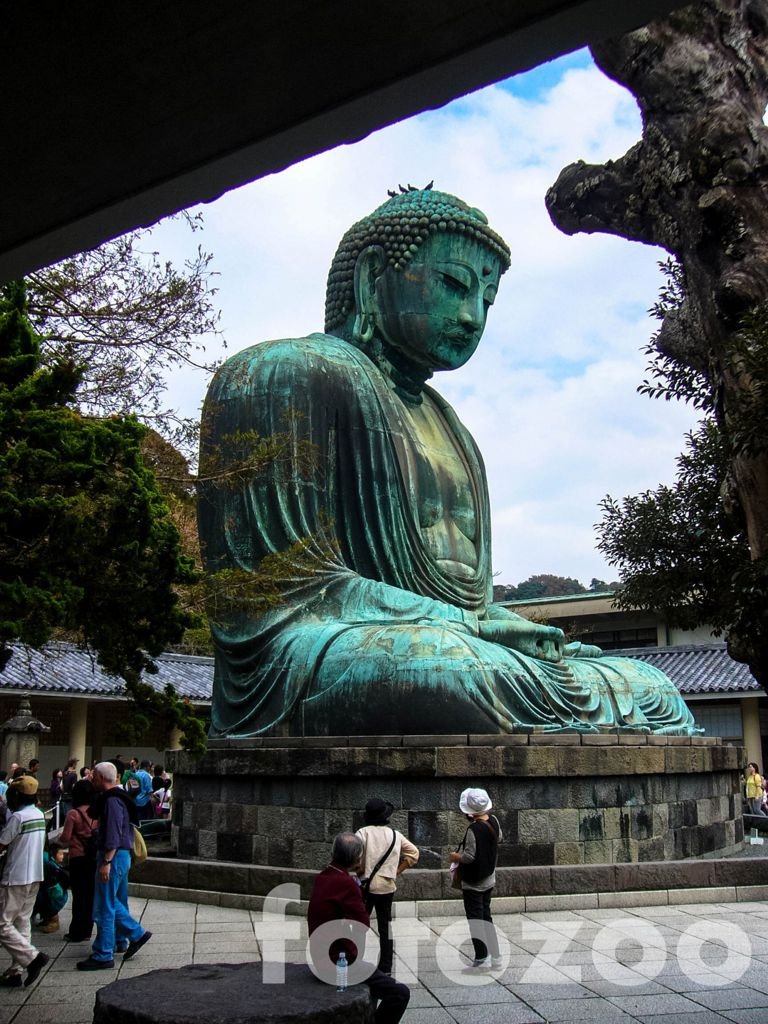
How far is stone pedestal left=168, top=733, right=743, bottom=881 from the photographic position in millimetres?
7512

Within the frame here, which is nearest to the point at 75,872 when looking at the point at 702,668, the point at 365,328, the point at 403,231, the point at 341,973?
the point at 341,973

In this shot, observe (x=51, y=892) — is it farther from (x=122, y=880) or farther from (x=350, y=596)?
(x=350, y=596)

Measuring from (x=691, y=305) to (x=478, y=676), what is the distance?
4.94 m

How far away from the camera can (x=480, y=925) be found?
18.7 feet

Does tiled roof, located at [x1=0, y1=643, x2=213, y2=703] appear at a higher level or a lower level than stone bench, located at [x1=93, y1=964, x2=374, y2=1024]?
higher

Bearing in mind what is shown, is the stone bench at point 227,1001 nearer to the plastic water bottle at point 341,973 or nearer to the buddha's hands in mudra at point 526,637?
the plastic water bottle at point 341,973

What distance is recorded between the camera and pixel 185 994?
11.3 ft

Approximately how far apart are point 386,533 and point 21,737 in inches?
404

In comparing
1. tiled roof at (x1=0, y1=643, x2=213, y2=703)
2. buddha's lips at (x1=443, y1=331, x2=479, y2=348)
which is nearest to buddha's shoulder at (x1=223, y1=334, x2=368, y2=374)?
buddha's lips at (x1=443, y1=331, x2=479, y2=348)

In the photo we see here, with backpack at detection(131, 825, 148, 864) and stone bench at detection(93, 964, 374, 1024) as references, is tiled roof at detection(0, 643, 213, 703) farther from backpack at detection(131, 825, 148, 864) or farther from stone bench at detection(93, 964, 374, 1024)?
stone bench at detection(93, 964, 374, 1024)

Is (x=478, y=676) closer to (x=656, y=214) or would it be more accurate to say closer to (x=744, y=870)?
(x=744, y=870)

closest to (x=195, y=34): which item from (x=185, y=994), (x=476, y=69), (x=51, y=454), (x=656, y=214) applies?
(x=476, y=69)

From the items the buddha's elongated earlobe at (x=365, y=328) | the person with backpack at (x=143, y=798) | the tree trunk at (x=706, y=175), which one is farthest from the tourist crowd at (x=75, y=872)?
the buddha's elongated earlobe at (x=365, y=328)

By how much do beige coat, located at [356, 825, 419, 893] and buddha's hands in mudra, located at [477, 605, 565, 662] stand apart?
3863 mm
